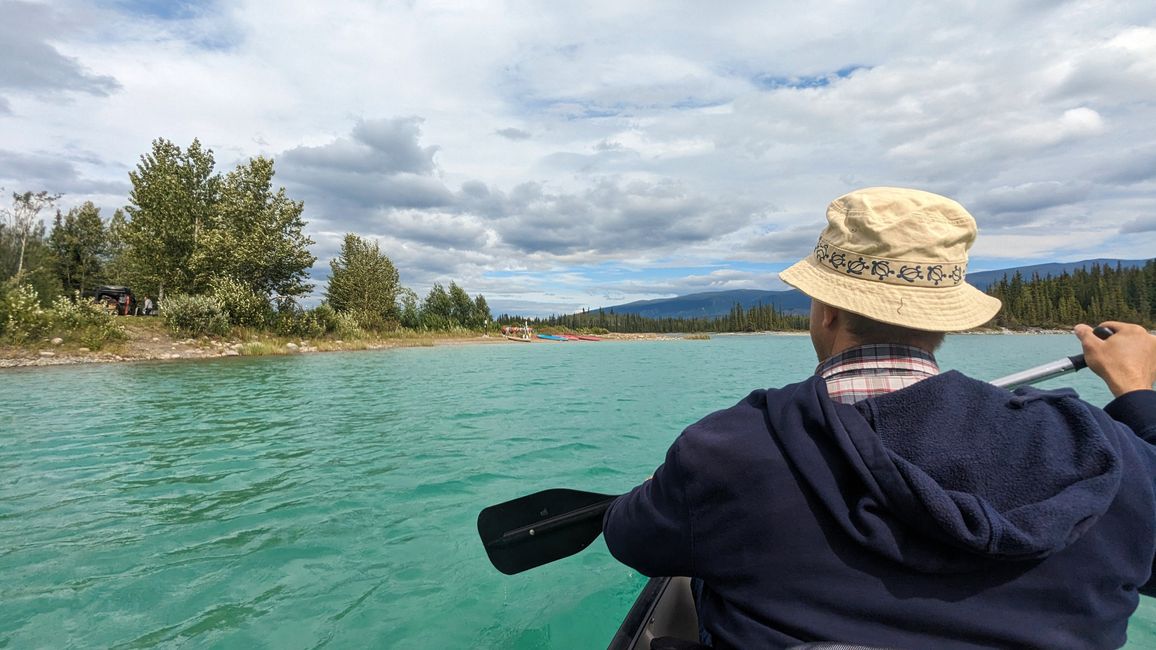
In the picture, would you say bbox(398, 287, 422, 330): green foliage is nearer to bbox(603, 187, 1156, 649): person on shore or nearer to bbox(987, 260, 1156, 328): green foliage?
bbox(603, 187, 1156, 649): person on shore

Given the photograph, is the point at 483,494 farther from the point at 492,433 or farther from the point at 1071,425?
the point at 1071,425

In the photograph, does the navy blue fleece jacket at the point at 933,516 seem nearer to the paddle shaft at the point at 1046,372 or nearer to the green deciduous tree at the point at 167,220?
the paddle shaft at the point at 1046,372

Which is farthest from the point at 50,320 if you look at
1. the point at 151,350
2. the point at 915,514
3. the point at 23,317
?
the point at 915,514

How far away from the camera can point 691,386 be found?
17.8m

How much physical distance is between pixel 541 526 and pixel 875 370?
2.11 metres

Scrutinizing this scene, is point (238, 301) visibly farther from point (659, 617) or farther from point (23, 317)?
point (659, 617)

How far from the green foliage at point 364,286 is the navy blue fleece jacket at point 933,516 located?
1732 inches

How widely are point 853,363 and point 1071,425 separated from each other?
441 mm

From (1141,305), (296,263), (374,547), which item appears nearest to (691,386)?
(374,547)

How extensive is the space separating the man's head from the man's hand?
48cm

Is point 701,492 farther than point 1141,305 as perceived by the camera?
No

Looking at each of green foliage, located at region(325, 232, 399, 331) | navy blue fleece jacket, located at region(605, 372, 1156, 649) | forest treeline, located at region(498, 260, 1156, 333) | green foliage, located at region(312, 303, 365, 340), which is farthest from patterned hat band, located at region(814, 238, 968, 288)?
forest treeline, located at region(498, 260, 1156, 333)

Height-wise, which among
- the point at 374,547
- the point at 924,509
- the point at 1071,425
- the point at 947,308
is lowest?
the point at 374,547

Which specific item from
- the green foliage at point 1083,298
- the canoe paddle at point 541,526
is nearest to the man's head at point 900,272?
the canoe paddle at point 541,526
